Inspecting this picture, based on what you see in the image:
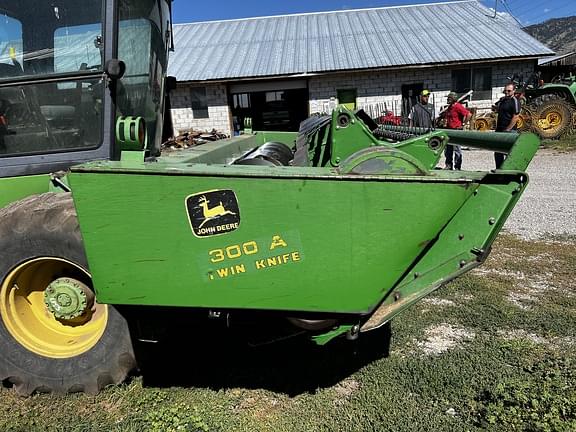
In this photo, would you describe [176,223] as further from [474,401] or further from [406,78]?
[406,78]

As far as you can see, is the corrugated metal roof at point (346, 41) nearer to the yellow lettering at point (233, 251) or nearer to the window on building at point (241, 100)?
the window on building at point (241, 100)

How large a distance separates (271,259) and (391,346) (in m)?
1.42

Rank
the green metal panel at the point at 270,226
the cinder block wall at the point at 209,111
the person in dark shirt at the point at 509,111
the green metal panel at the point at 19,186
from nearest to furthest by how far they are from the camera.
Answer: the green metal panel at the point at 270,226 < the green metal panel at the point at 19,186 < the person in dark shirt at the point at 509,111 < the cinder block wall at the point at 209,111

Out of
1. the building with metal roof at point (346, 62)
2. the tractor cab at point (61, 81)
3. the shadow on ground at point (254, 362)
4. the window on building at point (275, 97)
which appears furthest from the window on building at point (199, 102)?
the shadow on ground at point (254, 362)

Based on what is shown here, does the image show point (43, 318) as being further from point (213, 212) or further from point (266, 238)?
point (266, 238)

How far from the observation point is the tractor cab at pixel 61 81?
2.48 metres

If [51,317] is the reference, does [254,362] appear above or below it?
below

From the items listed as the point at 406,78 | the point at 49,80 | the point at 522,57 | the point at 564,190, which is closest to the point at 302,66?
the point at 406,78

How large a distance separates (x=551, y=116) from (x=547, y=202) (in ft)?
27.8

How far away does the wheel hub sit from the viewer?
7.79ft

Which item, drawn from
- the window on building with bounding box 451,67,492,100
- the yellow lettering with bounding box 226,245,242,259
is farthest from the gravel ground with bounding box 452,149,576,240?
the window on building with bounding box 451,67,492,100

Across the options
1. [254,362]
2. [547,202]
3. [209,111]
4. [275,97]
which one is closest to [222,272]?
[254,362]

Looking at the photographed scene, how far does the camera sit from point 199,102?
661 inches

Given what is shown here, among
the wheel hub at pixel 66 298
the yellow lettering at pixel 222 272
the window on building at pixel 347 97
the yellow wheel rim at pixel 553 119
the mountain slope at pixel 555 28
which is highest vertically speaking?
the mountain slope at pixel 555 28
